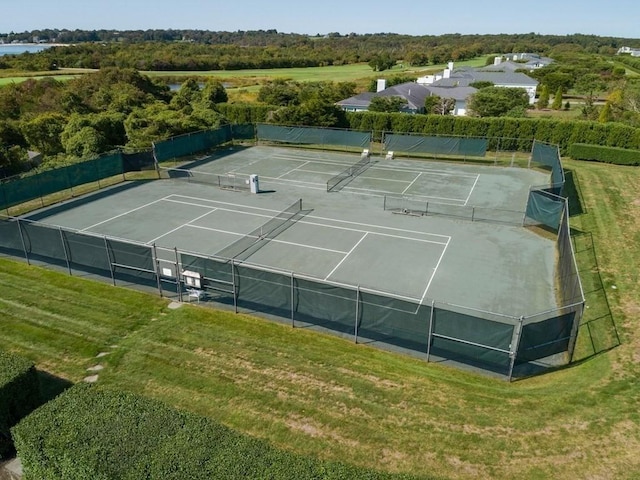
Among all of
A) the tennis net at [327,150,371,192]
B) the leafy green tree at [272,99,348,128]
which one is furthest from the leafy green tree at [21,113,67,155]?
the tennis net at [327,150,371,192]

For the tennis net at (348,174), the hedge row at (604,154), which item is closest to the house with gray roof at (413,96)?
the tennis net at (348,174)

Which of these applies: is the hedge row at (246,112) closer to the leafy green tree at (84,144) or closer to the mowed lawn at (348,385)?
the leafy green tree at (84,144)

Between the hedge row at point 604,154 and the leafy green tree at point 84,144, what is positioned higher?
the leafy green tree at point 84,144

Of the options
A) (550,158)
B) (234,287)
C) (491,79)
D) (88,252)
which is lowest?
(550,158)

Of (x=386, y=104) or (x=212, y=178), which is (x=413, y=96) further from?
(x=212, y=178)

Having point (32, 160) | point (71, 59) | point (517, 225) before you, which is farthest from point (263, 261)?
point (71, 59)

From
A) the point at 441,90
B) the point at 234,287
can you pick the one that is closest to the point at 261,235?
the point at 234,287
